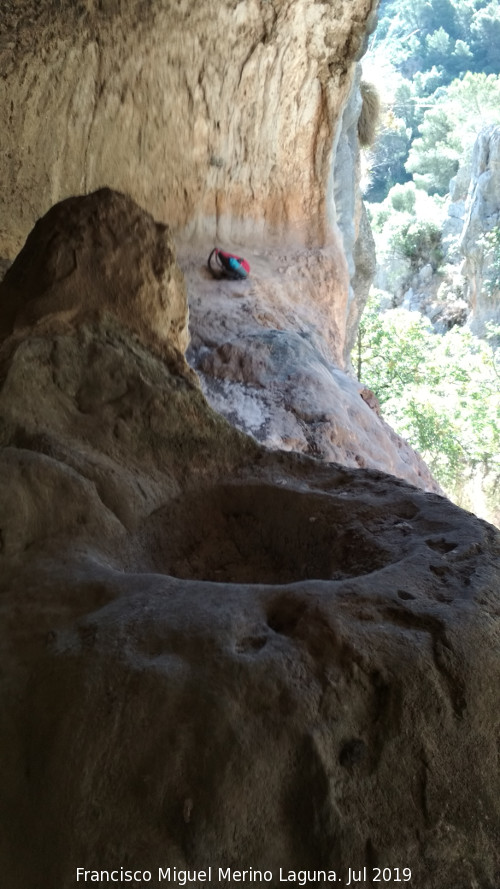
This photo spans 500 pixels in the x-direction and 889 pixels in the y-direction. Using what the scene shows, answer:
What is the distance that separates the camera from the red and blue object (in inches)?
250

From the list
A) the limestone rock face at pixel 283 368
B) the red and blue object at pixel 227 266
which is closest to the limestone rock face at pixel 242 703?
the limestone rock face at pixel 283 368

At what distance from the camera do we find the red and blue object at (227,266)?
6.35m

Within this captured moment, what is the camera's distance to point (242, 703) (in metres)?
1.34

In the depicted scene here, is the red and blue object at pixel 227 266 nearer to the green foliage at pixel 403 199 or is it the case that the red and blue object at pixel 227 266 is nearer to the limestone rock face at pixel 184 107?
the limestone rock face at pixel 184 107

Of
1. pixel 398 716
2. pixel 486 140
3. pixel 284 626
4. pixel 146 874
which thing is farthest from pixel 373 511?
pixel 486 140

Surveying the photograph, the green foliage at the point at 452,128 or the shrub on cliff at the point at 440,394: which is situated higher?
the green foliage at the point at 452,128

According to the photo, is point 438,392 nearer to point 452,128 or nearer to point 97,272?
point 97,272

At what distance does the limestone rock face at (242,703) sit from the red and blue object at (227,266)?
4475 millimetres

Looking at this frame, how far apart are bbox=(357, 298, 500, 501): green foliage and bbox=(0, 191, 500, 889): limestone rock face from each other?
11.7 m

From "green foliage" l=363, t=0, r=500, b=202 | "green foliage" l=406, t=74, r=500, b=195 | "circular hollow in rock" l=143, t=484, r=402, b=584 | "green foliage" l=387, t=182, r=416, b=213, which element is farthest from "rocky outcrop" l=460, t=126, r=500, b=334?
"circular hollow in rock" l=143, t=484, r=402, b=584

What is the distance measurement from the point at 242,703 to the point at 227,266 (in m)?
5.35

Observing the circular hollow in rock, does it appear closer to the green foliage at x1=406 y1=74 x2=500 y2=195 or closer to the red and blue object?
the red and blue object

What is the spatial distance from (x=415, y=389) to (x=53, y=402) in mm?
12318

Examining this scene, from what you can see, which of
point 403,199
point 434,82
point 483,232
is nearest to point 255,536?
point 483,232
